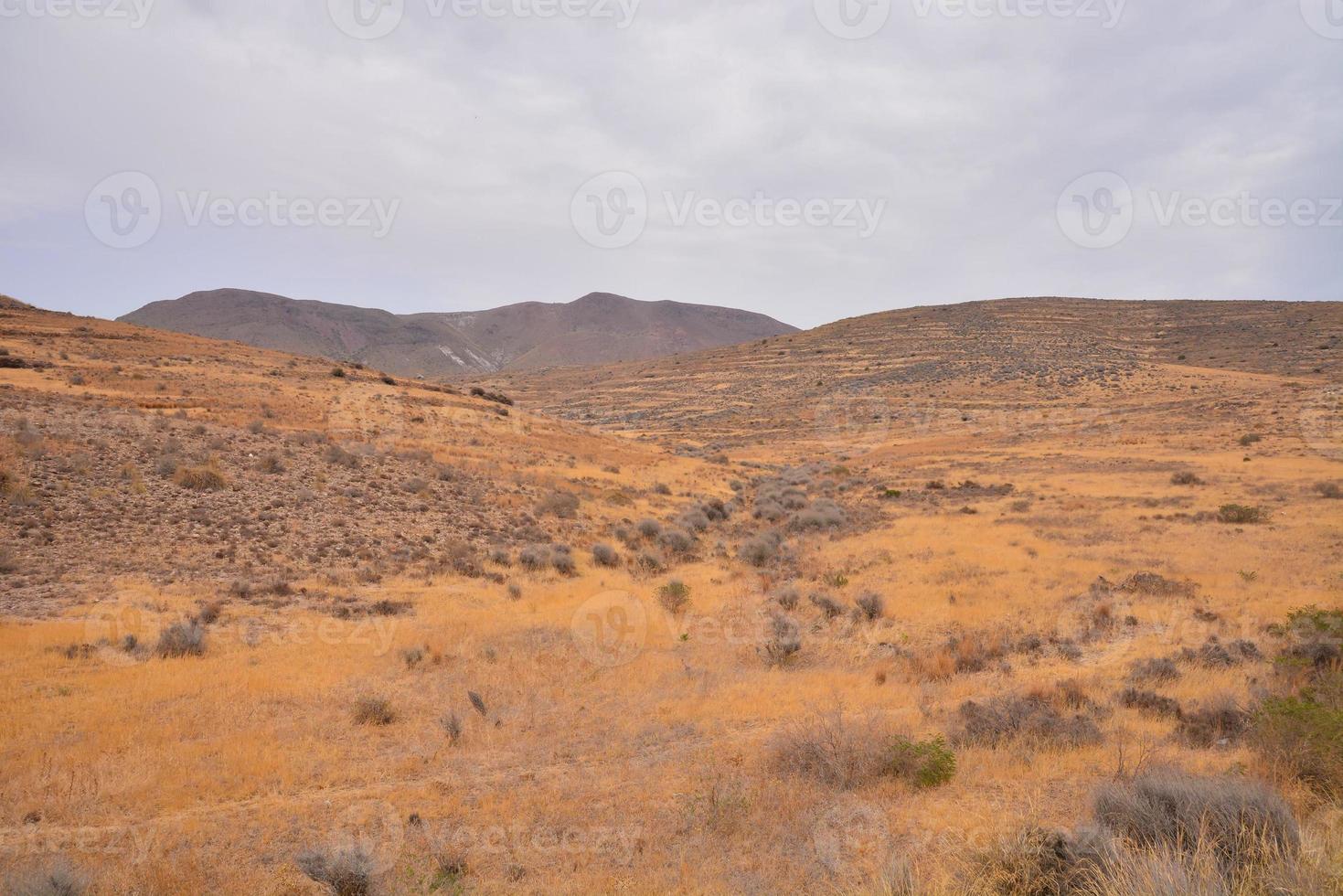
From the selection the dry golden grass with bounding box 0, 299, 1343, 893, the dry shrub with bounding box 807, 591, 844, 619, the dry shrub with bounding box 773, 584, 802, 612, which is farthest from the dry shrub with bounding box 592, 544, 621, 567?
the dry shrub with bounding box 807, 591, 844, 619

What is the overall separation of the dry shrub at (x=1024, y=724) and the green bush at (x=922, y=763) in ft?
2.22

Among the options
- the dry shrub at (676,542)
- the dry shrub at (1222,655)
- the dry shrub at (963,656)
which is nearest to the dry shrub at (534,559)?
the dry shrub at (676,542)

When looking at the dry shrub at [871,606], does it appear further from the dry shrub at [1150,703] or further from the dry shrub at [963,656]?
the dry shrub at [1150,703]

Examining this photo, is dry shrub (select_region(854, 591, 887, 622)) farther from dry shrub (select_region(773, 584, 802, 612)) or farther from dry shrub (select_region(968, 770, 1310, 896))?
dry shrub (select_region(968, 770, 1310, 896))

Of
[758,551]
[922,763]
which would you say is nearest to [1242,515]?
[758,551]

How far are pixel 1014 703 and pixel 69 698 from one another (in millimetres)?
11687

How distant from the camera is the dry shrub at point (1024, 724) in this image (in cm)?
696

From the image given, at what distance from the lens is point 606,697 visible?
30.9 feet

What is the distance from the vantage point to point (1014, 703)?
7801mm

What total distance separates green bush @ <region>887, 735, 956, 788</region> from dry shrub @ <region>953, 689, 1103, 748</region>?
26.6 inches

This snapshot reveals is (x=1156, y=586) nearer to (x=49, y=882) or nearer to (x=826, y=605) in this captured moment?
(x=826, y=605)

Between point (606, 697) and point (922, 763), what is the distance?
181 inches

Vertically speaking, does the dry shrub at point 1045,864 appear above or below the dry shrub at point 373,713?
above

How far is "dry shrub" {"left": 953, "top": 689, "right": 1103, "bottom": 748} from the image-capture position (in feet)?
22.9
